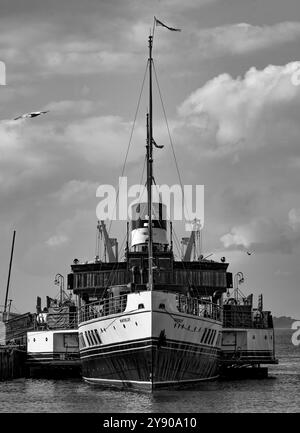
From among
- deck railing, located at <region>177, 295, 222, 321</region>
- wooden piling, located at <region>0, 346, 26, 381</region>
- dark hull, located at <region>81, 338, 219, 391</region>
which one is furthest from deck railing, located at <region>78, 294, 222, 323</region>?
wooden piling, located at <region>0, 346, 26, 381</region>

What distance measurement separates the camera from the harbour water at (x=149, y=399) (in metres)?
56.1

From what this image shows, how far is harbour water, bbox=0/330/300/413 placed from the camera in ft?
184

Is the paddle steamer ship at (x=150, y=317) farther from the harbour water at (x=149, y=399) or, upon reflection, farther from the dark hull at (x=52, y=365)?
the dark hull at (x=52, y=365)

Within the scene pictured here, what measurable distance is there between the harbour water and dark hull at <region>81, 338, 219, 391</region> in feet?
3.14

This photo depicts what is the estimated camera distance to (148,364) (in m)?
61.9

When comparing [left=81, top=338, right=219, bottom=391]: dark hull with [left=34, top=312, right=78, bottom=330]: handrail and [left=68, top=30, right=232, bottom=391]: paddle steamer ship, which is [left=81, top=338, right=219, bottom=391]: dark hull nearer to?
[left=68, top=30, right=232, bottom=391]: paddle steamer ship

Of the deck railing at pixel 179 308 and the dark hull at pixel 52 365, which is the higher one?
the deck railing at pixel 179 308

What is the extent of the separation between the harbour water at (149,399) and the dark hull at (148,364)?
3.14 ft

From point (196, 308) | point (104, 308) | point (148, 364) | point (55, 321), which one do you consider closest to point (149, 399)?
point (148, 364)

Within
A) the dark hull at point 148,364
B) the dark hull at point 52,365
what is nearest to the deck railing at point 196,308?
the dark hull at point 148,364

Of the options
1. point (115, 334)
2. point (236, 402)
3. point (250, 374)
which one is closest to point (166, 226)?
point (250, 374)

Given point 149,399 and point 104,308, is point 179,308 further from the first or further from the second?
point 149,399
